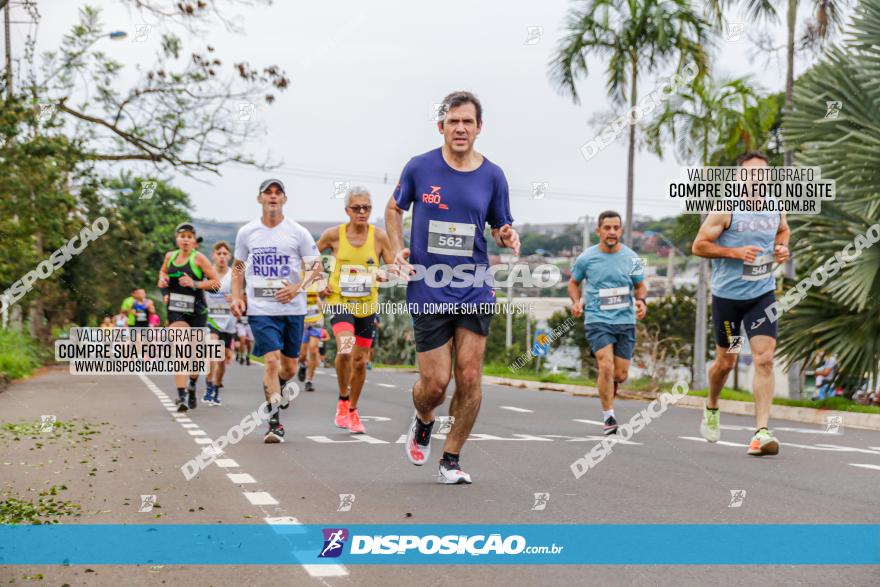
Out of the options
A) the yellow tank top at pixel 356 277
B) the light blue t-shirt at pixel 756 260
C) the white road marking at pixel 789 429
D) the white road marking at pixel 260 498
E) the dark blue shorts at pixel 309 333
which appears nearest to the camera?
the white road marking at pixel 260 498

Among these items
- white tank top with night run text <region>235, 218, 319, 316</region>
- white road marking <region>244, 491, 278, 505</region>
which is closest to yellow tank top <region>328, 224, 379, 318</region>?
white tank top with night run text <region>235, 218, 319, 316</region>

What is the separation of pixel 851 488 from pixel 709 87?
843 inches

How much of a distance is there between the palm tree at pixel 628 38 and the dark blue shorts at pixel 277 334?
1652 cm

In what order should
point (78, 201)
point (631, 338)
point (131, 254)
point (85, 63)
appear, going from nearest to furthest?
point (631, 338) → point (85, 63) → point (78, 201) → point (131, 254)

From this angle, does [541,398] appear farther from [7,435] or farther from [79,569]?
[79,569]

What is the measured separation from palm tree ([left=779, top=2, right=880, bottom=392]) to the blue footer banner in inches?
370

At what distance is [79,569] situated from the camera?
5.62 m

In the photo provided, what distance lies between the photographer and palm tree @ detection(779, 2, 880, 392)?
15.4 meters

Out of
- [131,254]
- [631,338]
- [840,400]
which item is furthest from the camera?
[131,254]

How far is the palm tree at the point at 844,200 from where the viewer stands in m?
15.4

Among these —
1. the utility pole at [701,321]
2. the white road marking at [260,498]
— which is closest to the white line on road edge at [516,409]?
the white road marking at [260,498]

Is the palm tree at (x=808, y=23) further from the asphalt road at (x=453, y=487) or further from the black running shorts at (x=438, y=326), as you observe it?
the black running shorts at (x=438, y=326)

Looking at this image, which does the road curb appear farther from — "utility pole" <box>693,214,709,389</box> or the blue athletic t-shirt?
the blue athletic t-shirt

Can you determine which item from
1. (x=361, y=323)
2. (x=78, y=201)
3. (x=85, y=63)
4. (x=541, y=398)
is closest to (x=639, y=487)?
(x=361, y=323)
